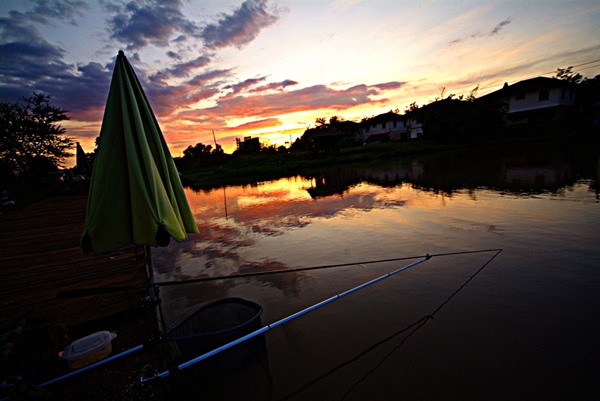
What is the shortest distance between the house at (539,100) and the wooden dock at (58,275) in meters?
48.8

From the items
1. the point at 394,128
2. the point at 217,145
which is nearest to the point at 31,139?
the point at 217,145

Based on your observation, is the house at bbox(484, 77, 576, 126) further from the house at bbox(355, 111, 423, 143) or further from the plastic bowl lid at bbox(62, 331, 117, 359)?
the plastic bowl lid at bbox(62, 331, 117, 359)

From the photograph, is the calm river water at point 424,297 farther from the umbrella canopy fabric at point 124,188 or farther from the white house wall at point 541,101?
the white house wall at point 541,101

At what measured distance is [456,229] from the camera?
7.27 m

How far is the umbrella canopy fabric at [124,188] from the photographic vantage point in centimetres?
237

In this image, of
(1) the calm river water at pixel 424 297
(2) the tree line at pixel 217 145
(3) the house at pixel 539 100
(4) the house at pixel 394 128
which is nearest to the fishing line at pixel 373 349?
(1) the calm river water at pixel 424 297

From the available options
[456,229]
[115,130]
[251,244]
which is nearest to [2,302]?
[115,130]

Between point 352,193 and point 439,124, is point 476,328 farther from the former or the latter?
point 439,124

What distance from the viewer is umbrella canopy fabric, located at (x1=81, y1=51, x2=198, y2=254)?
237 cm

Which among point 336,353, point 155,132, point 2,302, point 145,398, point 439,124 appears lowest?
point 336,353

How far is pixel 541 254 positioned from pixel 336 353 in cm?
504

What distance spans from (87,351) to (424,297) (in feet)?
15.9

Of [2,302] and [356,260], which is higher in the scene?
[2,302]

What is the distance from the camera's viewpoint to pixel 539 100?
39156mm
